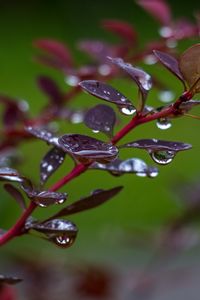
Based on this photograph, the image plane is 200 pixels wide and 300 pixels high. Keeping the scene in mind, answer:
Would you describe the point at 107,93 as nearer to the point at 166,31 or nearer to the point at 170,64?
the point at 170,64

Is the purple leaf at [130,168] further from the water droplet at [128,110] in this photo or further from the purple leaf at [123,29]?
the purple leaf at [123,29]

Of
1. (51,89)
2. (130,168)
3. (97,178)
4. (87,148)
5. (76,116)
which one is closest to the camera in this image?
(87,148)

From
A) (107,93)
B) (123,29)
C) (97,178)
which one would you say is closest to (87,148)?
(107,93)

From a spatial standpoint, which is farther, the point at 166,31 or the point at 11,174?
the point at 166,31

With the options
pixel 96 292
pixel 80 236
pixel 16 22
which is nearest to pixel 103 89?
pixel 96 292

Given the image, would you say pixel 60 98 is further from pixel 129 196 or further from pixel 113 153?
pixel 129 196

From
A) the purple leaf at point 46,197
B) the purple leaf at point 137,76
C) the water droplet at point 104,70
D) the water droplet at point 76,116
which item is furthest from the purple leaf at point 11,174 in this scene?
the water droplet at point 104,70

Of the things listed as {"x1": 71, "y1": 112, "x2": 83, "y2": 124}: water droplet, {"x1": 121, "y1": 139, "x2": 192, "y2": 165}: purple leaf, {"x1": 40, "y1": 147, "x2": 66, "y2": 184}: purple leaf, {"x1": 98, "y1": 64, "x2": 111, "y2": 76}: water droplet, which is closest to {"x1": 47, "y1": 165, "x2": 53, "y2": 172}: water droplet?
{"x1": 40, "y1": 147, "x2": 66, "y2": 184}: purple leaf
